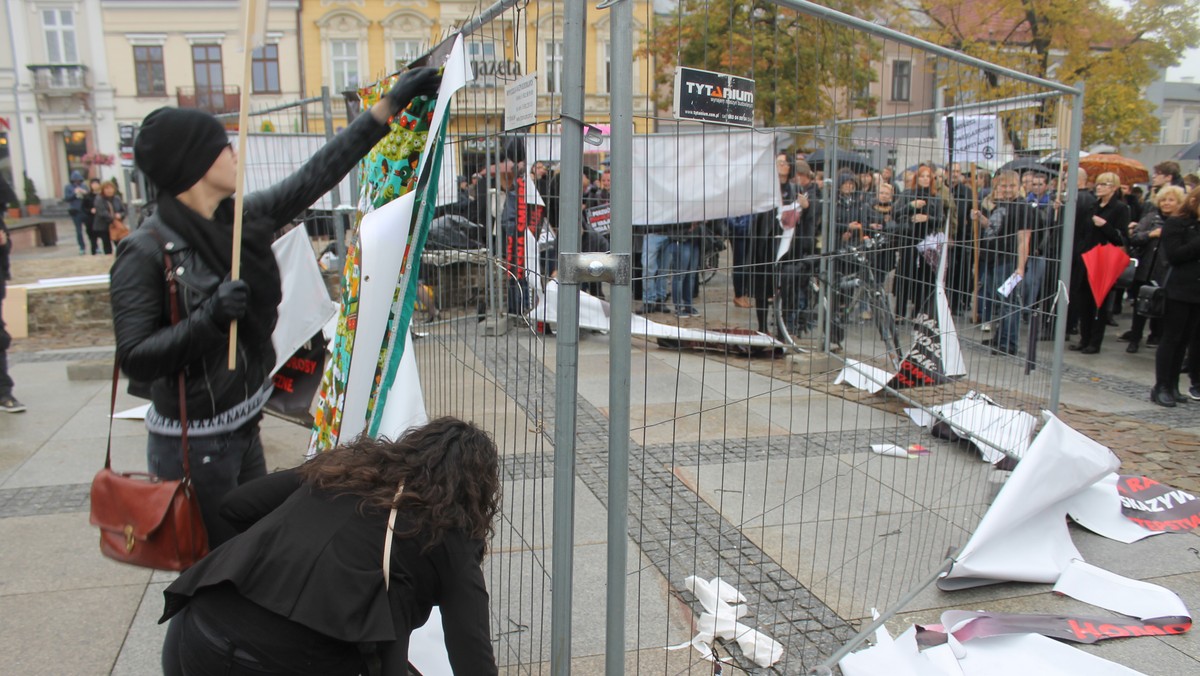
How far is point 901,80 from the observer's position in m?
3.81

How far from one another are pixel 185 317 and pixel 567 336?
1121mm

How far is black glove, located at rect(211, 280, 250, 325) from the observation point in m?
2.21

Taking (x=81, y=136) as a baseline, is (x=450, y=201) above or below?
below

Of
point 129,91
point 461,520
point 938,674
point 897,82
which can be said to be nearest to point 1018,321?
point 897,82

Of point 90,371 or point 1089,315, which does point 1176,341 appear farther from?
point 90,371

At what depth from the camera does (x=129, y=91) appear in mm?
38188

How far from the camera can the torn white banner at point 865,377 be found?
12.5ft

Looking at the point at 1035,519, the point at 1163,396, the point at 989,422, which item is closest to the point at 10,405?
the point at 989,422

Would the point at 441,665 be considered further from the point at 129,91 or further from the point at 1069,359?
the point at 129,91

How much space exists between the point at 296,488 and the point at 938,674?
2138 mm

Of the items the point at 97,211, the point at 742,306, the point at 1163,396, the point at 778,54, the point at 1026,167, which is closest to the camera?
the point at 778,54

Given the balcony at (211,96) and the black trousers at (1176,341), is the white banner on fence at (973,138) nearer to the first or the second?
the black trousers at (1176,341)

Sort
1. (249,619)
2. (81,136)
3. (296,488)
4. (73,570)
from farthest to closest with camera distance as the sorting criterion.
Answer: (81,136), (73,570), (296,488), (249,619)

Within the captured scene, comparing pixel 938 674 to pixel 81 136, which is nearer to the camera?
pixel 938 674
